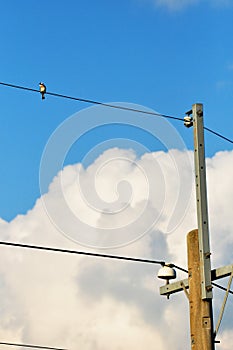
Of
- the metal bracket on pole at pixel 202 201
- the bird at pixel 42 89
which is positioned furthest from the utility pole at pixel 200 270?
the bird at pixel 42 89

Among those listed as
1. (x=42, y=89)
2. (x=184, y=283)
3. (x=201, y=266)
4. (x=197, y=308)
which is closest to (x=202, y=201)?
(x=201, y=266)

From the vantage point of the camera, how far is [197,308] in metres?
13.3

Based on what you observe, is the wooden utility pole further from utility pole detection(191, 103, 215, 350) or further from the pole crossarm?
the pole crossarm

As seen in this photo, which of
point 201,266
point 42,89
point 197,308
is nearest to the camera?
point 197,308

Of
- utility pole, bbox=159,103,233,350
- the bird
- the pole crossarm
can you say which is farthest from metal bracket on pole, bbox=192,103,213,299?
the bird

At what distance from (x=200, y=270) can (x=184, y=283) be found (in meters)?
1.00

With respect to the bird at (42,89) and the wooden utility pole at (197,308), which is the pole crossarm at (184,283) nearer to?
the wooden utility pole at (197,308)

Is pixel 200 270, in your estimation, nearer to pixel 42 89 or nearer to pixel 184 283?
pixel 184 283

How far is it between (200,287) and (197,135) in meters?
2.55

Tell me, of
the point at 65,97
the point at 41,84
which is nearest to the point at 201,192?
the point at 65,97

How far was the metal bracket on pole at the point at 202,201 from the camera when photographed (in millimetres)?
13375

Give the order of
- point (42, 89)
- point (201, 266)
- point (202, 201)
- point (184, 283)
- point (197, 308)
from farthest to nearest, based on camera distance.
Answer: point (42, 89), point (184, 283), point (202, 201), point (201, 266), point (197, 308)

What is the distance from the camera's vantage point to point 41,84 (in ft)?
56.9

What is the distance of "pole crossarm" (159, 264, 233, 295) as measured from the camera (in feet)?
44.4
